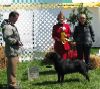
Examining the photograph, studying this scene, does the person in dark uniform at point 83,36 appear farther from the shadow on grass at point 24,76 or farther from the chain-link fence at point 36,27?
the chain-link fence at point 36,27

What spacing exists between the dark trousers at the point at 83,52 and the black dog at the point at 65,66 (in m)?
0.93

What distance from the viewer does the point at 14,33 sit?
10.2 metres

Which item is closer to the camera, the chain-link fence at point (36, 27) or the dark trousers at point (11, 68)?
the dark trousers at point (11, 68)

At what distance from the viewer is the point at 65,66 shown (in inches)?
446

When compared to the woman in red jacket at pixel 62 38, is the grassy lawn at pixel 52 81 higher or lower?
lower

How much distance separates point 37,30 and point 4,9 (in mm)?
1408

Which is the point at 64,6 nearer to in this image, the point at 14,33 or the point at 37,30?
the point at 37,30

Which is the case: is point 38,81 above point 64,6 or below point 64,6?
below

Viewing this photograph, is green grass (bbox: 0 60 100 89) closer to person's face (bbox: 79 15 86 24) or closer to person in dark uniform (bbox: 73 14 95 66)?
person in dark uniform (bbox: 73 14 95 66)

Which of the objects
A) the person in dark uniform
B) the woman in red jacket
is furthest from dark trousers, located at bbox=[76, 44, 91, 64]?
the woman in red jacket

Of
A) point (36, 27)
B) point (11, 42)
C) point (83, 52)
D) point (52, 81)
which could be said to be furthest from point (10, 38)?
point (36, 27)

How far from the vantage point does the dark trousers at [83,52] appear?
41.1ft

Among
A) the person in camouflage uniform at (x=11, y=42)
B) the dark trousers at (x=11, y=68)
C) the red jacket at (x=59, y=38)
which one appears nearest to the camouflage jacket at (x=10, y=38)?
the person in camouflage uniform at (x=11, y=42)

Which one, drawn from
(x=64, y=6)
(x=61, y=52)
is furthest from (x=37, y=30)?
(x=61, y=52)
